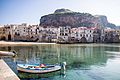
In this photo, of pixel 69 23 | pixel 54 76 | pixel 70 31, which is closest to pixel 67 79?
pixel 54 76

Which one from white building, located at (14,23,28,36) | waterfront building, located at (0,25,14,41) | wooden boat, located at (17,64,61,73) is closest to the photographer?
wooden boat, located at (17,64,61,73)

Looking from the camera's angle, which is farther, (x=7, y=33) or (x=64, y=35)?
(x=64, y=35)

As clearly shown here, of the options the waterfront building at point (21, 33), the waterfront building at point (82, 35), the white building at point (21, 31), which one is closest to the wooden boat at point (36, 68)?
the waterfront building at point (21, 33)

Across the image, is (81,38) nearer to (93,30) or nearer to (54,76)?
(93,30)

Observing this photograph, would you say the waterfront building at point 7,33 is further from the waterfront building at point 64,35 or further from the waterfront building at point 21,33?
the waterfront building at point 64,35

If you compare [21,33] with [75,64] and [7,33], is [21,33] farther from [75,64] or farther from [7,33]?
[75,64]

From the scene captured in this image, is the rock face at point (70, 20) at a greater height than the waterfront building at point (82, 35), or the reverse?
the rock face at point (70, 20)

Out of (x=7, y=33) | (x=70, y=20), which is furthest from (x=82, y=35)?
(x=70, y=20)

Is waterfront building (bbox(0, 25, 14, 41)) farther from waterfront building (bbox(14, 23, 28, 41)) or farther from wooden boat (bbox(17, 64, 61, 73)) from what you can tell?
wooden boat (bbox(17, 64, 61, 73))

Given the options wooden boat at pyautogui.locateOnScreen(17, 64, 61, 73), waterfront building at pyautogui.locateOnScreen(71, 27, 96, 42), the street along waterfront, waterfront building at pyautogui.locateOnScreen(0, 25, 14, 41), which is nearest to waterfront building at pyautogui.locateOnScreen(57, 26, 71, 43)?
waterfront building at pyautogui.locateOnScreen(71, 27, 96, 42)

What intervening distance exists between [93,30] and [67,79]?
114254 mm

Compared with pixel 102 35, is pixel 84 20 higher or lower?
higher

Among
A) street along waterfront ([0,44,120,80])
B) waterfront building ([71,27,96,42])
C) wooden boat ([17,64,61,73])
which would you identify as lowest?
street along waterfront ([0,44,120,80])

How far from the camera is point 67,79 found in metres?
28.3
